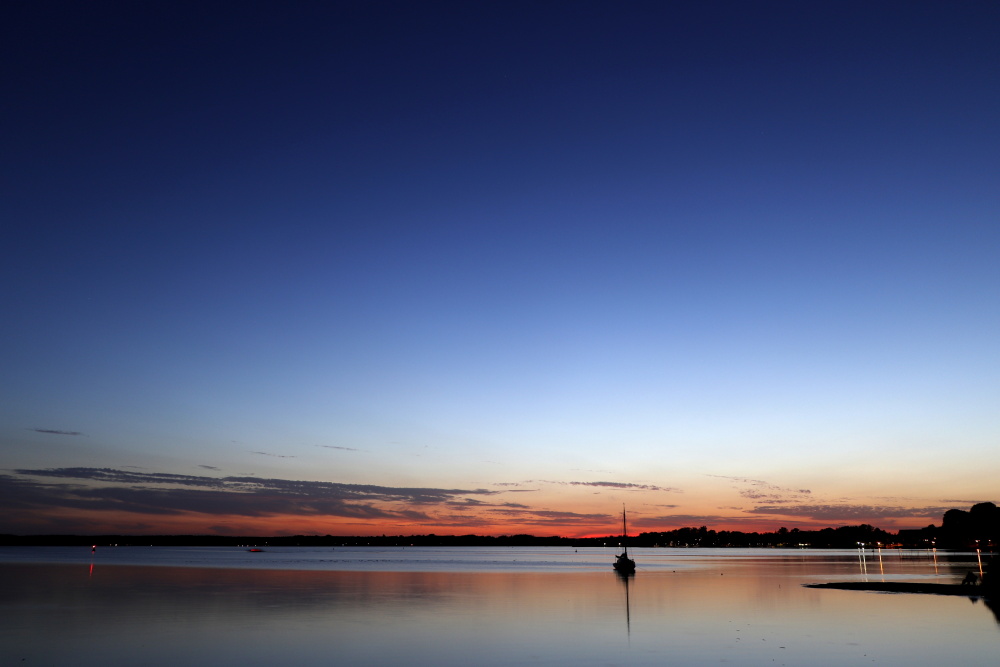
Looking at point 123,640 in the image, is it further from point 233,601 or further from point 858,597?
point 858,597

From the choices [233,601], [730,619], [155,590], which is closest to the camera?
[730,619]

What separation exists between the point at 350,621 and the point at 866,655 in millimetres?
27939

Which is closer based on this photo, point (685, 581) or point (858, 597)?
point (858, 597)

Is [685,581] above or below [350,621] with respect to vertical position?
below

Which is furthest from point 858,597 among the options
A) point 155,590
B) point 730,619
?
point 155,590

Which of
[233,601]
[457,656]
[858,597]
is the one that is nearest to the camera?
[457,656]

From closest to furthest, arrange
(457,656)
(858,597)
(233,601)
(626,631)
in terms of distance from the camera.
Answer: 1. (457,656)
2. (626,631)
3. (233,601)
4. (858,597)

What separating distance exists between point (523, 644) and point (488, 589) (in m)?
42.0

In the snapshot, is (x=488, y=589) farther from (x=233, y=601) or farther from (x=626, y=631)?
(x=626, y=631)

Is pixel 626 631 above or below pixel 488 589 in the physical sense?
above

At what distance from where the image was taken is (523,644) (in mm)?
36438

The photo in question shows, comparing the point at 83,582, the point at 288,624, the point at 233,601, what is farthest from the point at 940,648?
the point at 83,582

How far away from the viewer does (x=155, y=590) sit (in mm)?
67375

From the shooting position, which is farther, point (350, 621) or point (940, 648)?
point (350, 621)
